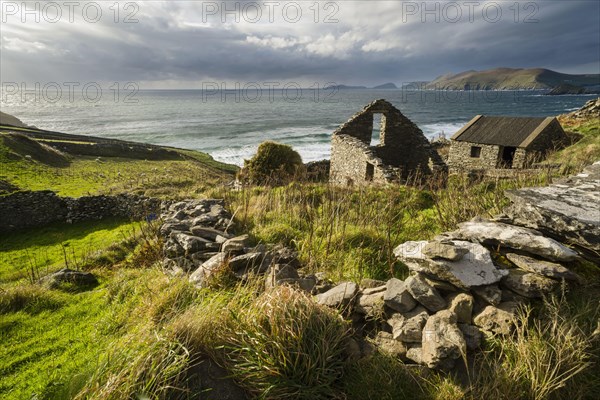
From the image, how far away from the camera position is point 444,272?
3.47 meters

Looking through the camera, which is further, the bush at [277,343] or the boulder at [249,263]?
the boulder at [249,263]

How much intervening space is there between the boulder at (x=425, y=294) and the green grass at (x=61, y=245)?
972cm

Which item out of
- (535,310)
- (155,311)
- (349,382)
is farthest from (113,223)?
(535,310)

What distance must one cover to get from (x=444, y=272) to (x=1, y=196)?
24.6 metres

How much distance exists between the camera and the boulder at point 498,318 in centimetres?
304

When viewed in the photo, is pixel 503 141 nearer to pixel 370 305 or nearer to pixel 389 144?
pixel 389 144

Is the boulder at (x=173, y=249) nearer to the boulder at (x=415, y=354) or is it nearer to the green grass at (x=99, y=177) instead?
the boulder at (x=415, y=354)

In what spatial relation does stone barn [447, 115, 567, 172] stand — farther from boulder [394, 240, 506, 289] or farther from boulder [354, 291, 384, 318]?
boulder [354, 291, 384, 318]

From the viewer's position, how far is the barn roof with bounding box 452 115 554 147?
22.8 metres

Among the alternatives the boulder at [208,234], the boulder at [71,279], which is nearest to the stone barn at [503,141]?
the boulder at [208,234]

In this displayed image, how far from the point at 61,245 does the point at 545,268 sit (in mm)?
18608

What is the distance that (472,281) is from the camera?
336 centimetres

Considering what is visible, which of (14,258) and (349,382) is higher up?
(349,382)

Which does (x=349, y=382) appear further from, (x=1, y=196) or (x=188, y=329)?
(x=1, y=196)
